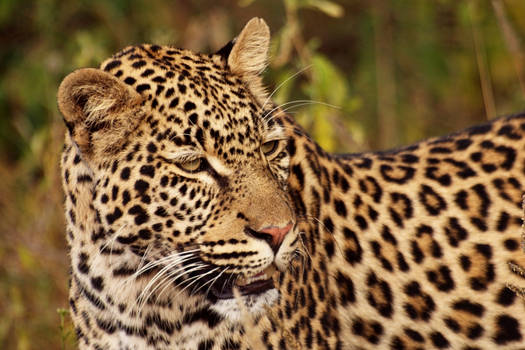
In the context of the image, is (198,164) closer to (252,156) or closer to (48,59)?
(252,156)

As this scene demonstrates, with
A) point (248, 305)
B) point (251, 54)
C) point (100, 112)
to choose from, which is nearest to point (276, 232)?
point (248, 305)

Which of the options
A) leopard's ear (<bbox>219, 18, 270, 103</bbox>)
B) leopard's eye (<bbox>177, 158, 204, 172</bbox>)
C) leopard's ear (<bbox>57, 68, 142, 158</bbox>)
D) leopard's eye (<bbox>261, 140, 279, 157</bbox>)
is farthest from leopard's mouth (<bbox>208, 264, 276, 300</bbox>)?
leopard's ear (<bbox>219, 18, 270, 103</bbox>)

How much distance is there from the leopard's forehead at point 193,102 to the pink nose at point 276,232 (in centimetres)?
49

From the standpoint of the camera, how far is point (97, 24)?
40.9 ft

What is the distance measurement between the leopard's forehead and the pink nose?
485 mm

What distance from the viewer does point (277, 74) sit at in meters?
10.9

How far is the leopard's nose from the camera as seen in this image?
15.3 feet

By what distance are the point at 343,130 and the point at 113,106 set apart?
345 cm

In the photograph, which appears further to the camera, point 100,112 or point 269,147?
point 269,147

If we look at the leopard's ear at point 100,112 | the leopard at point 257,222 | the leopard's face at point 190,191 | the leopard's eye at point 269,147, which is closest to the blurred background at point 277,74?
the leopard at point 257,222

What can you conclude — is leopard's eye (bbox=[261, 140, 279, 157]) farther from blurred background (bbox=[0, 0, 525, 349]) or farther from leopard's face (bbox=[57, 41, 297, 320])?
blurred background (bbox=[0, 0, 525, 349])

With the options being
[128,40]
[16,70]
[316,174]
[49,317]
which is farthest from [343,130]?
[16,70]

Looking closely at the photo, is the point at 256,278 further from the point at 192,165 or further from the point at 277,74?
the point at 277,74

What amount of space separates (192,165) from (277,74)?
20.2 feet
